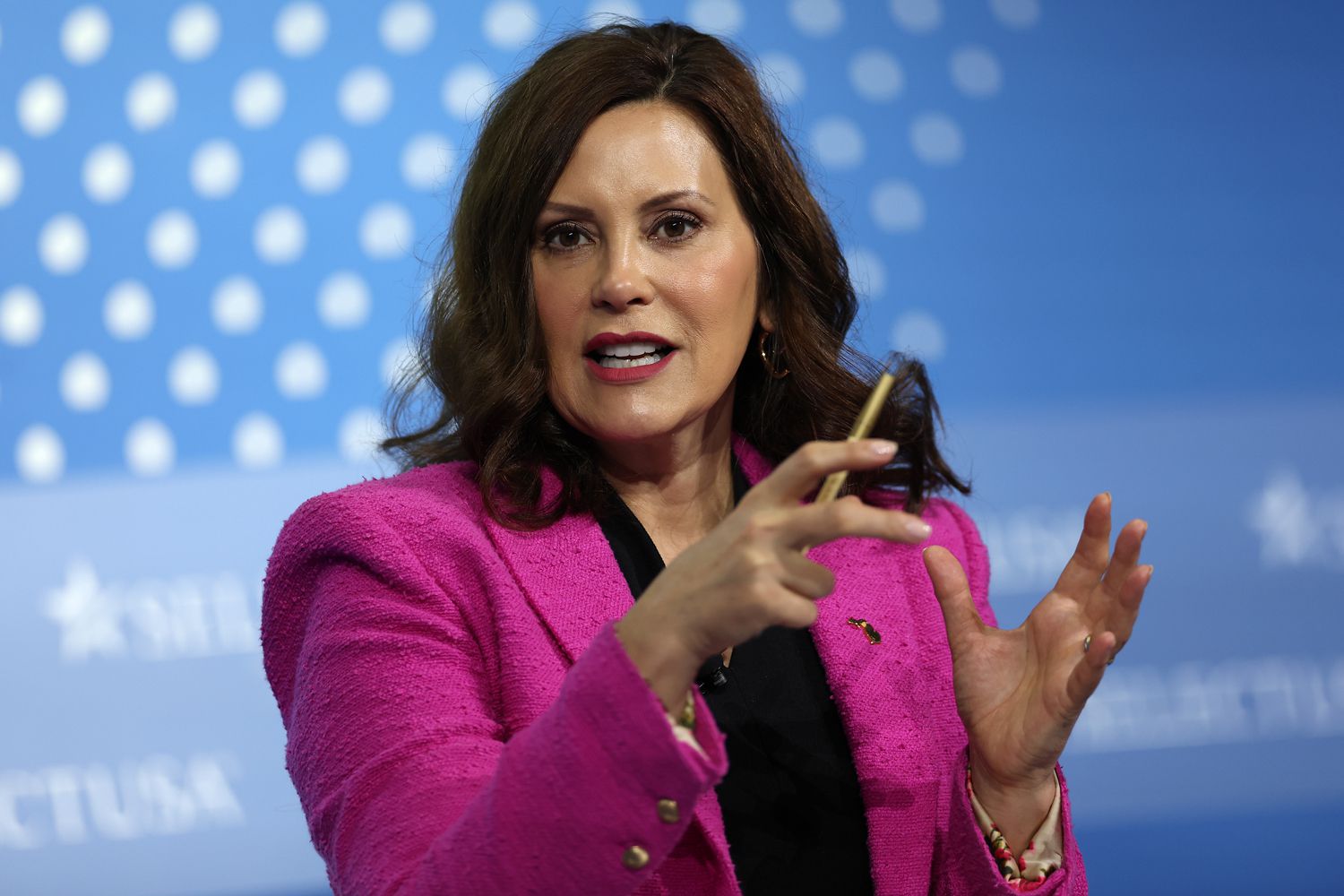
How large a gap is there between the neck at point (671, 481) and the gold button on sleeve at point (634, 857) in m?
0.59

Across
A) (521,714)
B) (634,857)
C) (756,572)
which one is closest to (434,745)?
(521,714)

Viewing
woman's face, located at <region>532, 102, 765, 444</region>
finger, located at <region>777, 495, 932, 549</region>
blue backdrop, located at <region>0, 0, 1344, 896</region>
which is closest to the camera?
finger, located at <region>777, 495, 932, 549</region>

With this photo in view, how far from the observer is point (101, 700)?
7.65 ft

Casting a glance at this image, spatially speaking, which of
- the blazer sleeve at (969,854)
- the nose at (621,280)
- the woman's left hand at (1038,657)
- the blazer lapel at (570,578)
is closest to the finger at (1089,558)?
the woman's left hand at (1038,657)

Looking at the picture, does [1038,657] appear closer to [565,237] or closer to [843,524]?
[843,524]

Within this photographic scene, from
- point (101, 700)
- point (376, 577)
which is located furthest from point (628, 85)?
point (101, 700)

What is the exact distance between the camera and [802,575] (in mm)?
973

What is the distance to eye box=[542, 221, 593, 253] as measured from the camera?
153 cm

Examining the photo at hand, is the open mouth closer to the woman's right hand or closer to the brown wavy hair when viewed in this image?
the brown wavy hair

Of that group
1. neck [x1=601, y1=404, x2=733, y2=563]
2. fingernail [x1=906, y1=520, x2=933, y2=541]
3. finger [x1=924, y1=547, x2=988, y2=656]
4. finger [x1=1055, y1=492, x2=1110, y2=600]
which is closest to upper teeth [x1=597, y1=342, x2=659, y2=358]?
neck [x1=601, y1=404, x2=733, y2=563]

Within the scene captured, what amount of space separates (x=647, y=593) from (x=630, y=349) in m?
0.52

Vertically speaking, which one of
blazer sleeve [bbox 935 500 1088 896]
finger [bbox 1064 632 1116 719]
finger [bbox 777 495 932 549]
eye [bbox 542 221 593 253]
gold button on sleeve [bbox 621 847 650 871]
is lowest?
blazer sleeve [bbox 935 500 1088 896]

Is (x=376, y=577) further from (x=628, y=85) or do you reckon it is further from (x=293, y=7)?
(x=293, y=7)

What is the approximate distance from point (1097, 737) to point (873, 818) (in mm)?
1272
